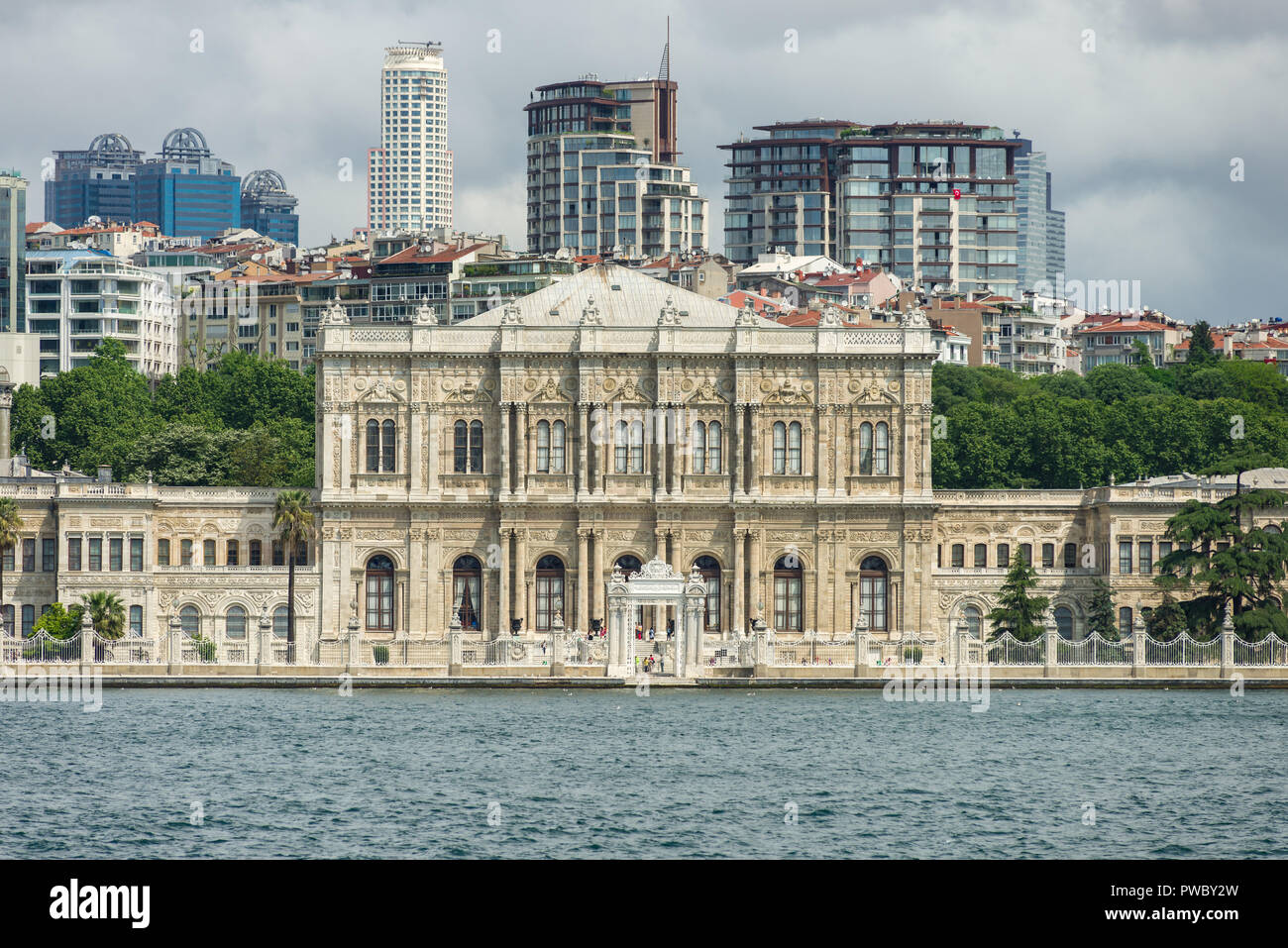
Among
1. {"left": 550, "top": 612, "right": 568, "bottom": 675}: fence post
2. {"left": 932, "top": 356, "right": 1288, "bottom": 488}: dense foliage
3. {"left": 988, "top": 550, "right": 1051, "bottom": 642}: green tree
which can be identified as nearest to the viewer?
{"left": 550, "top": 612, "right": 568, "bottom": 675}: fence post

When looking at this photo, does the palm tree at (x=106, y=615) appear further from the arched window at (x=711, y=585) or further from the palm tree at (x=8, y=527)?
the arched window at (x=711, y=585)

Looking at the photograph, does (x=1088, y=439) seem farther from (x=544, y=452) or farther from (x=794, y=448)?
(x=544, y=452)

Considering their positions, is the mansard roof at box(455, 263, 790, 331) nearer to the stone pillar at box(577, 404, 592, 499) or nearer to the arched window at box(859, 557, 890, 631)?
the stone pillar at box(577, 404, 592, 499)

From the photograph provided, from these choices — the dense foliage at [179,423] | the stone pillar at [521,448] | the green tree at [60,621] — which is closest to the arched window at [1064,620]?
the stone pillar at [521,448]

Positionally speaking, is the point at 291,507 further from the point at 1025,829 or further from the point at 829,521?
the point at 1025,829

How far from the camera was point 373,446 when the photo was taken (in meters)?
72.2

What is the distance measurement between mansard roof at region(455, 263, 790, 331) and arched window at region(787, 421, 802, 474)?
2.99 metres

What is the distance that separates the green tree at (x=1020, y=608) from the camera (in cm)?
6675

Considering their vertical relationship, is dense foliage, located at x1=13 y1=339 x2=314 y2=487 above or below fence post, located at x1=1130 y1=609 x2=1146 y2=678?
above

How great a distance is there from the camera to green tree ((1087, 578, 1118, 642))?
7056cm

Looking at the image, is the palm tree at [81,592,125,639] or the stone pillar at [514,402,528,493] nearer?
the palm tree at [81,592,125,639]

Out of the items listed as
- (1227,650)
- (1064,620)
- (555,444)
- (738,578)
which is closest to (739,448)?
(738,578)

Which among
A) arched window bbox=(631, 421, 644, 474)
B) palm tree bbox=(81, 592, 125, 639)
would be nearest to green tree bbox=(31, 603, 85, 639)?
palm tree bbox=(81, 592, 125, 639)

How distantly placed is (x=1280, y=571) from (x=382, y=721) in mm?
27210
